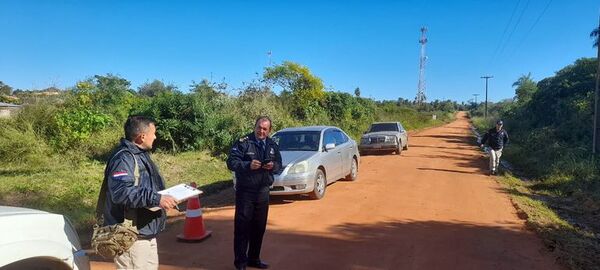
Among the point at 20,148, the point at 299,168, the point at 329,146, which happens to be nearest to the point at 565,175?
the point at 329,146

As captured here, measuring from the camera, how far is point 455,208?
9.49 meters

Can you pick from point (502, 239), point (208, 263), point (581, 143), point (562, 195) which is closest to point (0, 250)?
point (208, 263)

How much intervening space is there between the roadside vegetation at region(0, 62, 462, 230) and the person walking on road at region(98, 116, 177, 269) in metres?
5.25

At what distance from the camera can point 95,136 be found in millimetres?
15344

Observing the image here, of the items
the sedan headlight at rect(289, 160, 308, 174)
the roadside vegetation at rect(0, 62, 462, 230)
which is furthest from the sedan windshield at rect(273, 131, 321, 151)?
the roadside vegetation at rect(0, 62, 462, 230)

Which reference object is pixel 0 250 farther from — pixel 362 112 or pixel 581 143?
pixel 362 112

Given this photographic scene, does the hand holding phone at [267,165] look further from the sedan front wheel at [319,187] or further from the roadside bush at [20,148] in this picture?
the roadside bush at [20,148]

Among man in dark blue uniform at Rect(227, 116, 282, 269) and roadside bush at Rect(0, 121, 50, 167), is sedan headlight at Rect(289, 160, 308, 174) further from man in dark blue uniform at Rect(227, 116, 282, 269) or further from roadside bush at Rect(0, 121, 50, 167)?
roadside bush at Rect(0, 121, 50, 167)

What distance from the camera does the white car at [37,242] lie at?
2723mm

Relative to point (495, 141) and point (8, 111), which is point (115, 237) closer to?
point (495, 141)

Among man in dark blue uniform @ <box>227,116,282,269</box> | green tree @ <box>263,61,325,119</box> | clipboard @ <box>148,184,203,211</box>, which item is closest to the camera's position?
clipboard @ <box>148,184,203,211</box>

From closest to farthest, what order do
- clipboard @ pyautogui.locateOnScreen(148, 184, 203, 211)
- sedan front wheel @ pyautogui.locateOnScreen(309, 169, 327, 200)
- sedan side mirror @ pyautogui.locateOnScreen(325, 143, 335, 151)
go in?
clipboard @ pyautogui.locateOnScreen(148, 184, 203, 211)
sedan front wheel @ pyautogui.locateOnScreen(309, 169, 327, 200)
sedan side mirror @ pyautogui.locateOnScreen(325, 143, 335, 151)

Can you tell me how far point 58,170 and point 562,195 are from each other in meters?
12.8

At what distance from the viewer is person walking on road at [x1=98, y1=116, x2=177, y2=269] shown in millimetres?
3340
